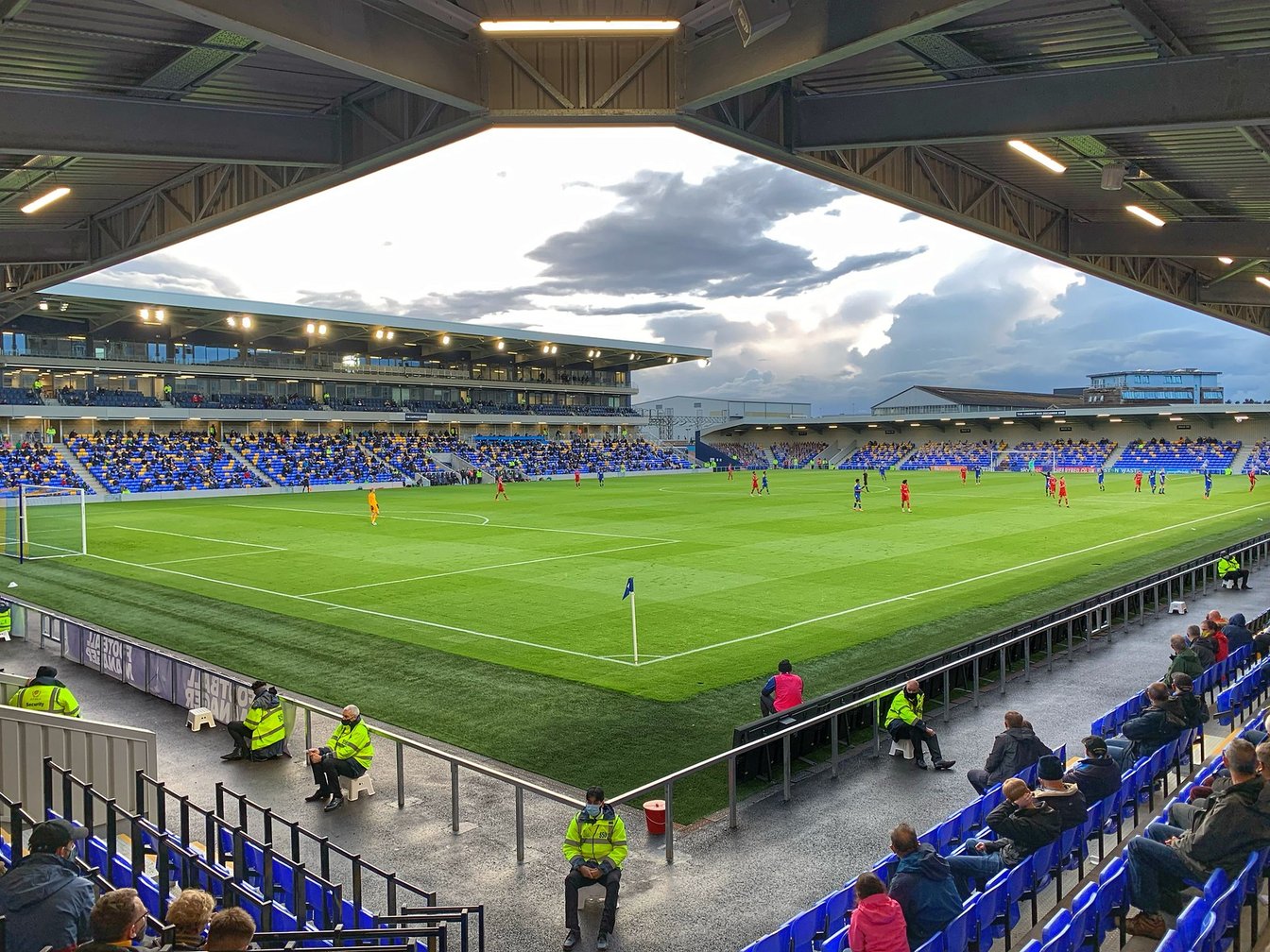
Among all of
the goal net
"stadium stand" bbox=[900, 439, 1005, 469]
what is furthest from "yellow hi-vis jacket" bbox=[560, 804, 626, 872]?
"stadium stand" bbox=[900, 439, 1005, 469]

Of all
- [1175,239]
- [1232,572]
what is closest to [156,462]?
[1232,572]

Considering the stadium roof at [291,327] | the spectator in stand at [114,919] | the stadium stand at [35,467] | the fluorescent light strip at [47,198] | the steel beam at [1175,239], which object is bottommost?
the spectator in stand at [114,919]

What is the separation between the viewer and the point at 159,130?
10.2 m

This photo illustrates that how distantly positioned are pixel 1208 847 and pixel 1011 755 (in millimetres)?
2559

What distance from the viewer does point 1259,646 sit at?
13.9 meters

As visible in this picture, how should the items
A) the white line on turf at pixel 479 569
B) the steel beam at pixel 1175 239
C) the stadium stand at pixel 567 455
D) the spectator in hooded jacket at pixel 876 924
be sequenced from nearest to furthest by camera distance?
the spectator in hooded jacket at pixel 876 924 → the steel beam at pixel 1175 239 → the white line on turf at pixel 479 569 → the stadium stand at pixel 567 455

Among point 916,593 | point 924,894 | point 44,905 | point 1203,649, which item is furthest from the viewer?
point 916,593

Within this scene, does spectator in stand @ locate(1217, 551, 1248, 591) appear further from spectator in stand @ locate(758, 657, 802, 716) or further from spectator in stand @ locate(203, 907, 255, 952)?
spectator in stand @ locate(203, 907, 255, 952)

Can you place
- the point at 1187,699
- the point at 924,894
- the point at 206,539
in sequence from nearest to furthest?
the point at 924,894, the point at 1187,699, the point at 206,539

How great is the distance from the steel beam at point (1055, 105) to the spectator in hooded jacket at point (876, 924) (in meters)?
7.30

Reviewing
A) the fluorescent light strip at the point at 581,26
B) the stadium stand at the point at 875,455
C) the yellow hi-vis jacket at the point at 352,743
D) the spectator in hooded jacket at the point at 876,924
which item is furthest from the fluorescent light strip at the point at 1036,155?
the stadium stand at the point at 875,455

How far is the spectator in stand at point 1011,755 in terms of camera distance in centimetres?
903

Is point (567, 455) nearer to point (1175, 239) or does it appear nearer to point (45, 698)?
point (1175, 239)

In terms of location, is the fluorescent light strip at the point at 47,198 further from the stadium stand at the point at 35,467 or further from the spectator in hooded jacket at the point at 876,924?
the stadium stand at the point at 35,467
